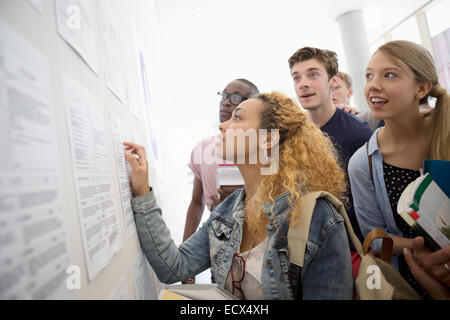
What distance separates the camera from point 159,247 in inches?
33.3

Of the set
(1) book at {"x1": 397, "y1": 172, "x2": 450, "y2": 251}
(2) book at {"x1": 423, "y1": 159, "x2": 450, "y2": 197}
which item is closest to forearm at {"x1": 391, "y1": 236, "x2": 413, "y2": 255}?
(1) book at {"x1": 397, "y1": 172, "x2": 450, "y2": 251}

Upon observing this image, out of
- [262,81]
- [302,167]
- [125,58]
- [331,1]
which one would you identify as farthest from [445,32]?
[125,58]

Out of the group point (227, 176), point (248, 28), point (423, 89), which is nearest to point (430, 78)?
point (423, 89)

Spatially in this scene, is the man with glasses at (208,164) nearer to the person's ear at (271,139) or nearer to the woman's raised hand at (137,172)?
the person's ear at (271,139)

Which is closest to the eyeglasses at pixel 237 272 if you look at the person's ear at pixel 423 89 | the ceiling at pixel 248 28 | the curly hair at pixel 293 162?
the curly hair at pixel 293 162

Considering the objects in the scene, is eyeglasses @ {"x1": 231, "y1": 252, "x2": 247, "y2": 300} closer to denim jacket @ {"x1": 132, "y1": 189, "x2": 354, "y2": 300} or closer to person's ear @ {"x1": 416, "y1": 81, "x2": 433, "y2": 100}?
denim jacket @ {"x1": 132, "y1": 189, "x2": 354, "y2": 300}

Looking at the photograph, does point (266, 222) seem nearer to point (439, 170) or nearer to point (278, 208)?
point (278, 208)

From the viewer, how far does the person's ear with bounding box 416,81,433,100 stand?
1.08 m

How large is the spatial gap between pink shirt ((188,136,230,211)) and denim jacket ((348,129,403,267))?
794mm

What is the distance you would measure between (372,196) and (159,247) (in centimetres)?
98

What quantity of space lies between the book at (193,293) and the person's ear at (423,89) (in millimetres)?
1159

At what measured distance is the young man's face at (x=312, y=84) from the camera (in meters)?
1.60
